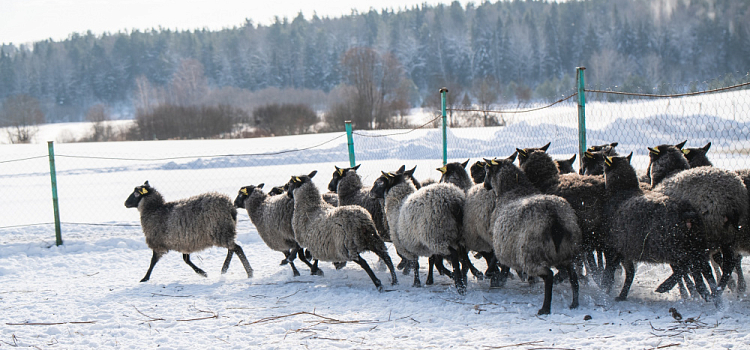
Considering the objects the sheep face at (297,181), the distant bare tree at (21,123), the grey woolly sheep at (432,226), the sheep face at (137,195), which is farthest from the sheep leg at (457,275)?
the distant bare tree at (21,123)

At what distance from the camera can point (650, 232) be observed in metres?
4.98

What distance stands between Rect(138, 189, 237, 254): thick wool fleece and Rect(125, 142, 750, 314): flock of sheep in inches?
0.6

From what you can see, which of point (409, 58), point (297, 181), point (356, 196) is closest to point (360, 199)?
point (356, 196)

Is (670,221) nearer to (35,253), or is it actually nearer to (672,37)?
(35,253)

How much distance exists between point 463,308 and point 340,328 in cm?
131

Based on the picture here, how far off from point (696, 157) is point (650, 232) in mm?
1963

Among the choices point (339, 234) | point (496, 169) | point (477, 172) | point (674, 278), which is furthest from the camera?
point (477, 172)

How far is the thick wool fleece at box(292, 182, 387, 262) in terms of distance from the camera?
6.62m

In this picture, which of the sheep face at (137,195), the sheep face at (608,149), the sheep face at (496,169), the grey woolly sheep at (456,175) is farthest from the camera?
the sheep face at (137,195)

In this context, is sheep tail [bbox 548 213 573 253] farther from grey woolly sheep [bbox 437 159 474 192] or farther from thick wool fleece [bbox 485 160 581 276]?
grey woolly sheep [bbox 437 159 474 192]

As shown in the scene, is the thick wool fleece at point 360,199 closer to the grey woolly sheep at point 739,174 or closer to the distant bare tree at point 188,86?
the grey woolly sheep at point 739,174

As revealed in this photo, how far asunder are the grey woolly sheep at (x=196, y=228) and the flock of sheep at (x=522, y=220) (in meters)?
0.02

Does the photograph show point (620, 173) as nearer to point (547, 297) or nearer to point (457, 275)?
point (547, 297)

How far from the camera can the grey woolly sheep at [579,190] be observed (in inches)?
225
